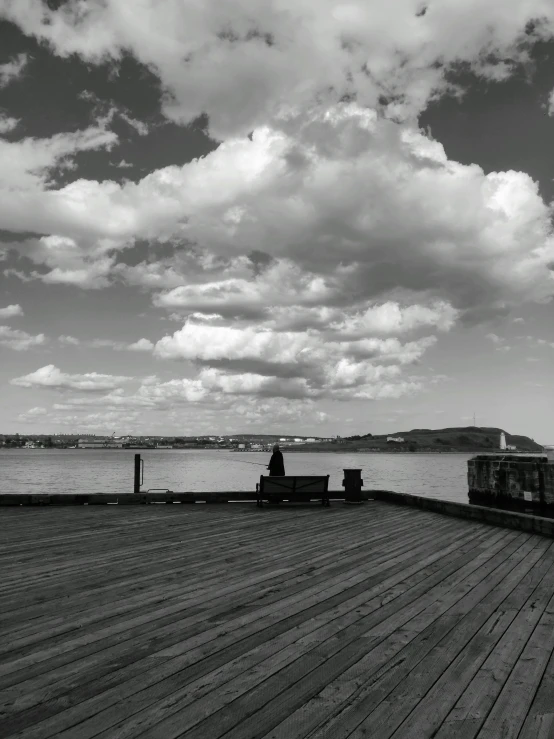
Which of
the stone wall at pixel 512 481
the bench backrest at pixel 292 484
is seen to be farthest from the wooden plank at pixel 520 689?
the stone wall at pixel 512 481

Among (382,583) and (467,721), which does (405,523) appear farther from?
(467,721)

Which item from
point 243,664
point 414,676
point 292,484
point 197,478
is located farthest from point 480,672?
point 197,478

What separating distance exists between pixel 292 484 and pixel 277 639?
9.08 metres

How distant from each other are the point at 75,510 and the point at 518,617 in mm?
10163

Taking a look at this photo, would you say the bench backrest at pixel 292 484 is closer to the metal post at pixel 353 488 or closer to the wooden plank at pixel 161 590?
the metal post at pixel 353 488

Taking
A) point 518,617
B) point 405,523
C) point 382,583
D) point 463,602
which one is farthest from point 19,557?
point 405,523

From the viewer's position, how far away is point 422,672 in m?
3.46

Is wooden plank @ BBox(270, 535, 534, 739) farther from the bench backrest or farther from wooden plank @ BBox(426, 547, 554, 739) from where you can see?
the bench backrest

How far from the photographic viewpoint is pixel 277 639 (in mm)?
3994

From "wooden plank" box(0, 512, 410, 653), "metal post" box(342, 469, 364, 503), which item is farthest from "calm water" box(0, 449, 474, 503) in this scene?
"wooden plank" box(0, 512, 410, 653)

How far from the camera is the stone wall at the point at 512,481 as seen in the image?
820 inches

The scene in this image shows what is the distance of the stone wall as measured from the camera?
20828mm

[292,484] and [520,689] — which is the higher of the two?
[292,484]

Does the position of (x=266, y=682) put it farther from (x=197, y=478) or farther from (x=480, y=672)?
(x=197, y=478)
